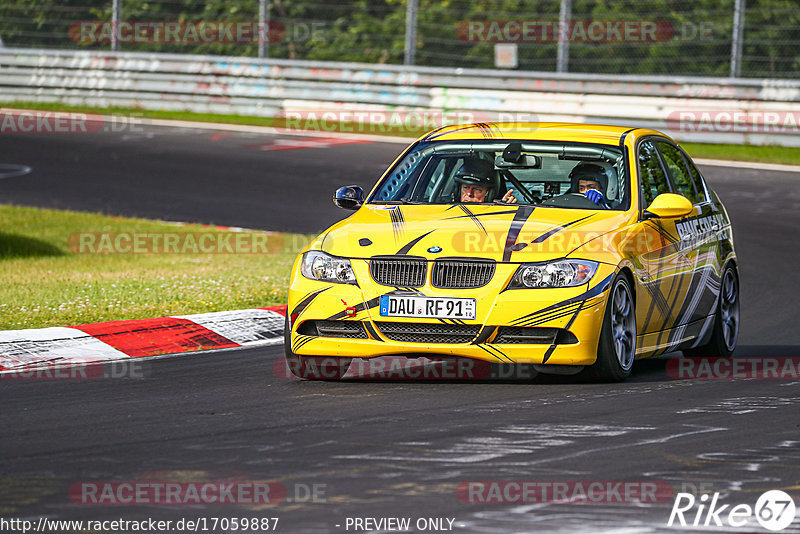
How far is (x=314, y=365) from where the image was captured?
344 inches

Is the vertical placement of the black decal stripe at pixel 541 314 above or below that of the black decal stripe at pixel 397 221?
below

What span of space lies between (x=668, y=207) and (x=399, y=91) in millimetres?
17309

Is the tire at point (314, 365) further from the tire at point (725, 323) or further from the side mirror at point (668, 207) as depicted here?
the tire at point (725, 323)

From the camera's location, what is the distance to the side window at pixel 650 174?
31.4 ft

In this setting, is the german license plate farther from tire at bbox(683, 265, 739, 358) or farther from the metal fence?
the metal fence

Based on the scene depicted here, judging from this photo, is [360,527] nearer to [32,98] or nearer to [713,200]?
[713,200]

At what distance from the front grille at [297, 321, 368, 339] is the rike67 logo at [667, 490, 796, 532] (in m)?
3.07

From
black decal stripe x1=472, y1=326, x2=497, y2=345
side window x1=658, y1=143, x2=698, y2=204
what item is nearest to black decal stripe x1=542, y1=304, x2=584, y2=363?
black decal stripe x1=472, y1=326, x2=497, y2=345

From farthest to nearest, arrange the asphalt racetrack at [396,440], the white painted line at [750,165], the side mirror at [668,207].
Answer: the white painted line at [750,165] < the side mirror at [668,207] < the asphalt racetrack at [396,440]

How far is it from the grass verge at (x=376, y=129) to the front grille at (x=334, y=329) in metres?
15.3

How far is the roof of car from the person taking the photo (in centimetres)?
977

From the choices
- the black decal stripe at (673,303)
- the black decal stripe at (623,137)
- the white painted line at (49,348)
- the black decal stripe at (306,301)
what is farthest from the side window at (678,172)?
the white painted line at (49,348)

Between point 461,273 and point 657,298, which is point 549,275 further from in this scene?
point 657,298

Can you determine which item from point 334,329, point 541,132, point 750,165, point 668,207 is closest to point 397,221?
point 334,329
